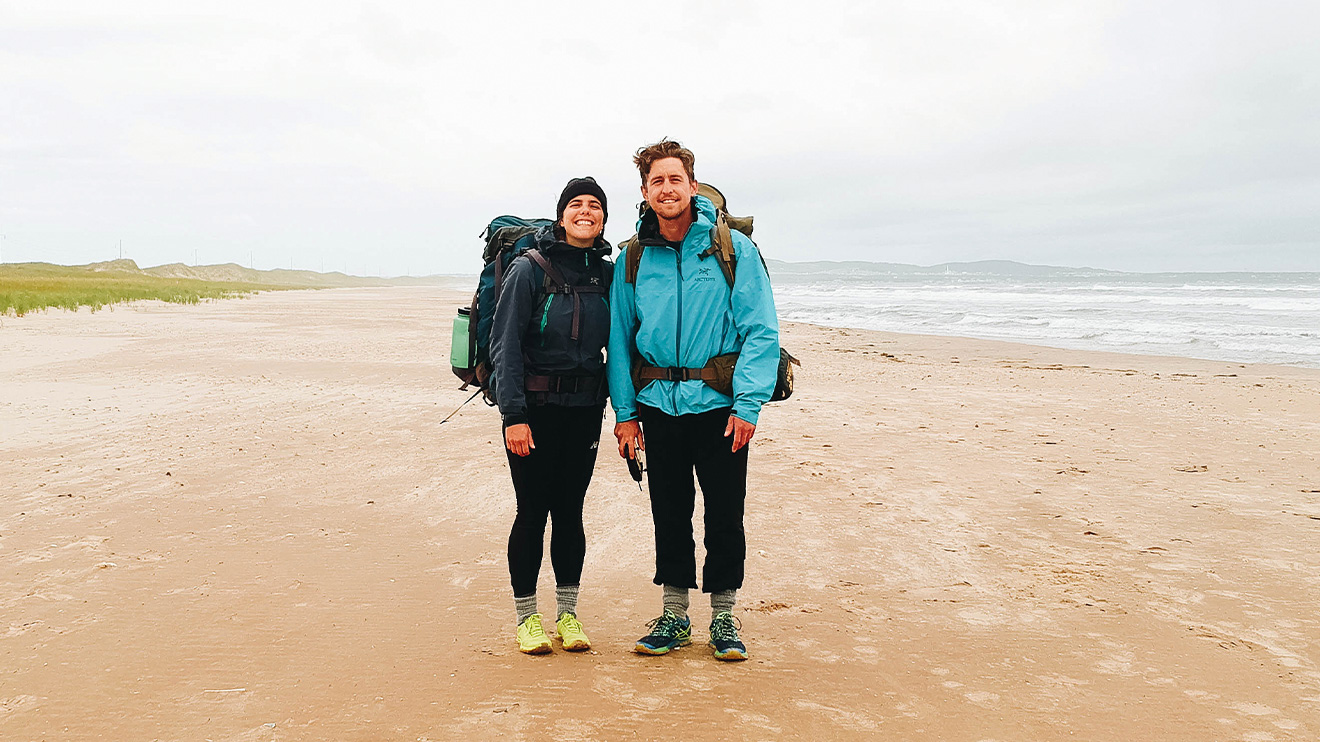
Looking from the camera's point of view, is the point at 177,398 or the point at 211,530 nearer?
the point at 211,530

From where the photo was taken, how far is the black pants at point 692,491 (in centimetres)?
335

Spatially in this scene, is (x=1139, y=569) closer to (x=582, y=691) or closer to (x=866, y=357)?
(x=582, y=691)

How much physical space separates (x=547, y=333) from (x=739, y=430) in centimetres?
82

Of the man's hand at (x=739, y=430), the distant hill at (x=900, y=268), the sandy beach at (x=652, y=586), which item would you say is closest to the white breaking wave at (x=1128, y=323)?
the sandy beach at (x=652, y=586)

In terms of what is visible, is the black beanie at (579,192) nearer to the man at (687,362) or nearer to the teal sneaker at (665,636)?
the man at (687,362)

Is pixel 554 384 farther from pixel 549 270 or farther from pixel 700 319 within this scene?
pixel 700 319

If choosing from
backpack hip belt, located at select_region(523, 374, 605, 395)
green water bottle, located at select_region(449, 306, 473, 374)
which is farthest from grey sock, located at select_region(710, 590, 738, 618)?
green water bottle, located at select_region(449, 306, 473, 374)

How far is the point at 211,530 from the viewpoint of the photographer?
16.5ft

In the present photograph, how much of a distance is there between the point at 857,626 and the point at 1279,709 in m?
1.52

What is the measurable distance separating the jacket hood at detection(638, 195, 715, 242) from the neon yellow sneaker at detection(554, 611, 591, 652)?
159 cm

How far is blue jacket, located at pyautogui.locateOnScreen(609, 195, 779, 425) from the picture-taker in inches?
127

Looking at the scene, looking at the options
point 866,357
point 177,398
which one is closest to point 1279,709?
point 177,398

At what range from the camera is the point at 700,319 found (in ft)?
10.7

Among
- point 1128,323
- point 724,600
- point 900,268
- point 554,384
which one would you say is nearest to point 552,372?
point 554,384
